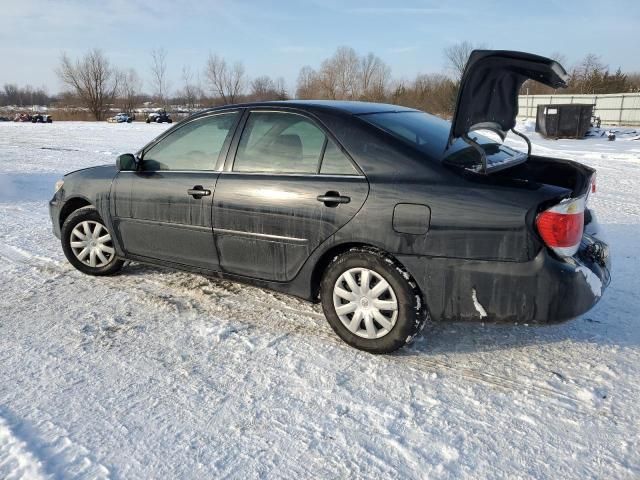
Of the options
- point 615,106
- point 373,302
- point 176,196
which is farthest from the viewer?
point 615,106

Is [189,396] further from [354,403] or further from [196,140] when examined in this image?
[196,140]

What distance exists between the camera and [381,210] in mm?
3002

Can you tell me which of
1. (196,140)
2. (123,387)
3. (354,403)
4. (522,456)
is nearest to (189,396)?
(123,387)

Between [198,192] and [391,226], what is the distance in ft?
5.11

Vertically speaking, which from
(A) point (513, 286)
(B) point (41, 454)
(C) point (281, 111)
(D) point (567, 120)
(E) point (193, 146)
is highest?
(D) point (567, 120)

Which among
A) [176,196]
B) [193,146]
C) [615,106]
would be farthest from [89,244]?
[615,106]

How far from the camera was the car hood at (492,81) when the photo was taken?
9.27 ft

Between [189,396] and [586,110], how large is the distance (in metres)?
21.7

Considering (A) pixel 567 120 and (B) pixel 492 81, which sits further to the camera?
(A) pixel 567 120

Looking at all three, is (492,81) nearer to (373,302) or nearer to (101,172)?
(373,302)

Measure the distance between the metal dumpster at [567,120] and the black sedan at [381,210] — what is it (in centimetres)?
1899

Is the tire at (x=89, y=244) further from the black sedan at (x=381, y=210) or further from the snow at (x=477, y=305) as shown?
the snow at (x=477, y=305)

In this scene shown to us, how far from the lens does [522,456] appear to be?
7.59ft

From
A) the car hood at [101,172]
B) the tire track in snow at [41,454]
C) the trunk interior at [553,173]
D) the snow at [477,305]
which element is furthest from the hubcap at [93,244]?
the trunk interior at [553,173]
